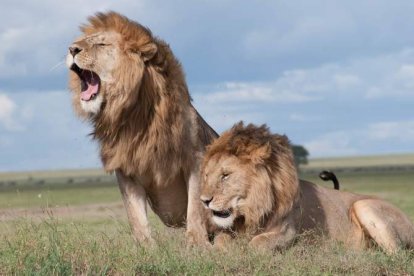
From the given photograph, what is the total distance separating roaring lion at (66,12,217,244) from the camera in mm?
5820

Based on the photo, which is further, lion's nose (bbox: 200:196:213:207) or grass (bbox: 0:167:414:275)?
lion's nose (bbox: 200:196:213:207)

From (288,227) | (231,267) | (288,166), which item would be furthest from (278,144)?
(231,267)

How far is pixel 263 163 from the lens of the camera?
566cm

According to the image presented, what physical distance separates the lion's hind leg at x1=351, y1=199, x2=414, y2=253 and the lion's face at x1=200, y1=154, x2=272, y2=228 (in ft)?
3.18

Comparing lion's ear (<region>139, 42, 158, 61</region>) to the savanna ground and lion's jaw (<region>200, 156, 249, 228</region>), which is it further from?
the savanna ground

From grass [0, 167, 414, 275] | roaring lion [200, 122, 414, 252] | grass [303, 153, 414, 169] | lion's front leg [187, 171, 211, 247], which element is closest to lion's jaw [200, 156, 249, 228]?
roaring lion [200, 122, 414, 252]

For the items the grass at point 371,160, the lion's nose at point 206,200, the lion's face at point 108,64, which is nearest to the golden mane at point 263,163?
the lion's nose at point 206,200

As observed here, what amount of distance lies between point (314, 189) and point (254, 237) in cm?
102

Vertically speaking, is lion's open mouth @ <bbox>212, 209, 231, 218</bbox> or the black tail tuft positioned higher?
the black tail tuft

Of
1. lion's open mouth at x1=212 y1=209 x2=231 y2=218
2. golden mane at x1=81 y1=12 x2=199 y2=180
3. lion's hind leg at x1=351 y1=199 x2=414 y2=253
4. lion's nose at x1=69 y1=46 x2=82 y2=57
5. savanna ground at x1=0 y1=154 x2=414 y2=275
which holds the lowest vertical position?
savanna ground at x1=0 y1=154 x2=414 y2=275

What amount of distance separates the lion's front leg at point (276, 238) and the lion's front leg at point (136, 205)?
2.61 feet

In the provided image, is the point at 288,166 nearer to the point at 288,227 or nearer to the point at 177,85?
the point at 288,227

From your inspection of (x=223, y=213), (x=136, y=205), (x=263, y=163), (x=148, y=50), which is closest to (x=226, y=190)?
(x=223, y=213)

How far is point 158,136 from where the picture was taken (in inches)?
234
